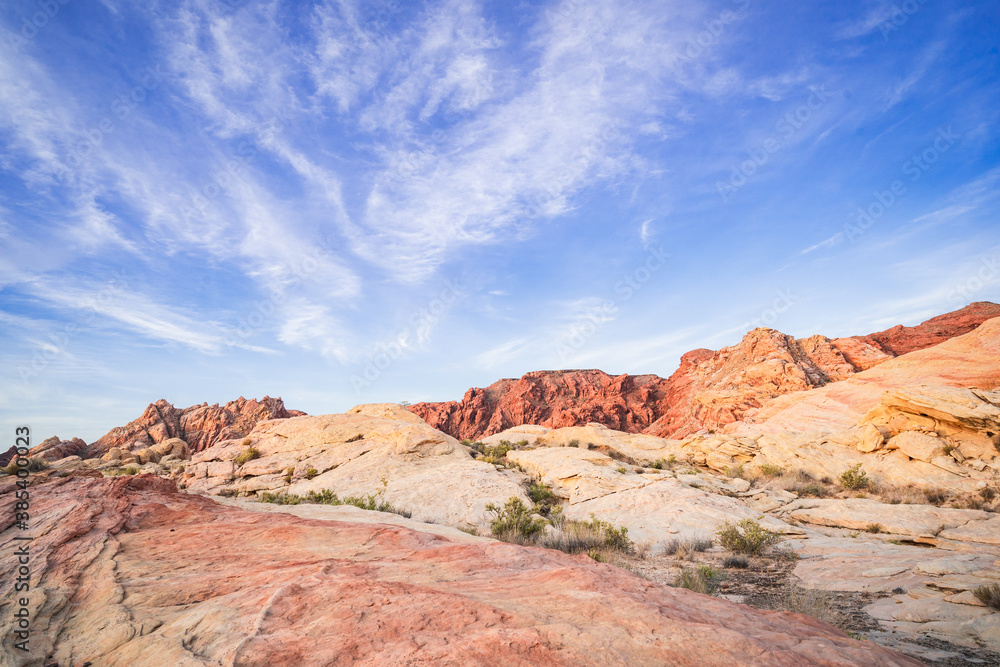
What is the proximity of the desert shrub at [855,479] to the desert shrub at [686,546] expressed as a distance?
11.0 m

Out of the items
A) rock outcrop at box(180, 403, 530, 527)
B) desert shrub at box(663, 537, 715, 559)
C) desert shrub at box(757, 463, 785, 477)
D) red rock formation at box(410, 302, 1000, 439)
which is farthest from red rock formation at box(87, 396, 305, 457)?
desert shrub at box(663, 537, 715, 559)

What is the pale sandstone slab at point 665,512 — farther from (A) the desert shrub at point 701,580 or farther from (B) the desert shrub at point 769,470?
(B) the desert shrub at point 769,470

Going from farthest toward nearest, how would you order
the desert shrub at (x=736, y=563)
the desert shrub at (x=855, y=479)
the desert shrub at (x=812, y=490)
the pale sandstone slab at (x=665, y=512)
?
the desert shrub at (x=855, y=479), the desert shrub at (x=812, y=490), the pale sandstone slab at (x=665, y=512), the desert shrub at (x=736, y=563)

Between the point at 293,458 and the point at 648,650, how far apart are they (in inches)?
878

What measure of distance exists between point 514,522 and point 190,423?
→ 203 ft

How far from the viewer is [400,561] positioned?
5438 mm

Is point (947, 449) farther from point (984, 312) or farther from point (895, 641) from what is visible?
point (984, 312)

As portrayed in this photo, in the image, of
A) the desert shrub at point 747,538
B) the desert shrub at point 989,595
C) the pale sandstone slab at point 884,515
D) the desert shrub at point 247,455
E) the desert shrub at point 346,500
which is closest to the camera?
the desert shrub at point 989,595

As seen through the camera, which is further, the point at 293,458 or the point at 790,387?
the point at 790,387

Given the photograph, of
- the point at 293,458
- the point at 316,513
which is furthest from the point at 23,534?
the point at 293,458

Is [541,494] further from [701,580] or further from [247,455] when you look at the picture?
[247,455]

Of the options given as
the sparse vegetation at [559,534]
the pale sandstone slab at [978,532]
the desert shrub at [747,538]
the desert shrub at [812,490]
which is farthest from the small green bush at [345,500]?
the desert shrub at [812,490]

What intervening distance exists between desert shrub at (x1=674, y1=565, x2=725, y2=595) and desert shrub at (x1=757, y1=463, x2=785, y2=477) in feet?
52.0

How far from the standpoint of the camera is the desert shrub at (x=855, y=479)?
18.1 m
